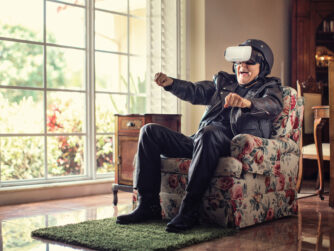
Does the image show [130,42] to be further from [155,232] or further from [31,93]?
[155,232]

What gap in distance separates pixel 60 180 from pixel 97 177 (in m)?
0.36

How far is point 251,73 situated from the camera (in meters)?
2.86

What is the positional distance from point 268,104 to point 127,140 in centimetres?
120

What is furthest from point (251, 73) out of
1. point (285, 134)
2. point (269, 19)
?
point (269, 19)

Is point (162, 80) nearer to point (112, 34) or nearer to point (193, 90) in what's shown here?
point (193, 90)

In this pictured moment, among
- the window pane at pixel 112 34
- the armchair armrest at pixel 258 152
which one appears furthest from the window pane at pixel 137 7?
the armchair armrest at pixel 258 152

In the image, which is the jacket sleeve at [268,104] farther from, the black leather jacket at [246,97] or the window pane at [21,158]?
the window pane at [21,158]

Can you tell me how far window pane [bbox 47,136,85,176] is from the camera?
4.00 meters

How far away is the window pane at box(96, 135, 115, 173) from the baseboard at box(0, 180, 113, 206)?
247 millimetres

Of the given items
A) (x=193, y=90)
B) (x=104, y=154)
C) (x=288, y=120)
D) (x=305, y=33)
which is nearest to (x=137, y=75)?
(x=104, y=154)

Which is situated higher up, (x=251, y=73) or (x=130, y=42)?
(x=130, y=42)

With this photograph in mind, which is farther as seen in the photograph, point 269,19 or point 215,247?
point 269,19

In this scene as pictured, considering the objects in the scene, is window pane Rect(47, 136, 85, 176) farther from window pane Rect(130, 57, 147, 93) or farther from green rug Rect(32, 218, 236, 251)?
green rug Rect(32, 218, 236, 251)

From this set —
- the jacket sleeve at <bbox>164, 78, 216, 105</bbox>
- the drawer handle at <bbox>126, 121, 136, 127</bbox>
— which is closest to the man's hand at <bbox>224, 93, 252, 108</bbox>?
the jacket sleeve at <bbox>164, 78, 216, 105</bbox>
